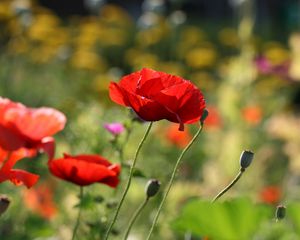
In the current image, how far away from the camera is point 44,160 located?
271 centimetres

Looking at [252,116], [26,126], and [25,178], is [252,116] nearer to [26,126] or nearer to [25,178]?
[26,126]

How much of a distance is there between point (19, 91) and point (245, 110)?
9.12 feet

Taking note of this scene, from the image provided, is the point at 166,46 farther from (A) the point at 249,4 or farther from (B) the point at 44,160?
(B) the point at 44,160

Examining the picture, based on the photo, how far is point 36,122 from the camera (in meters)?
1.59

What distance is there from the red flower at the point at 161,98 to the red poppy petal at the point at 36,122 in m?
0.20

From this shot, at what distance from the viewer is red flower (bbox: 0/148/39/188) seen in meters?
1.47

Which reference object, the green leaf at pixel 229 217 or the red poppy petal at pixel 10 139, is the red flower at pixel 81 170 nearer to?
the red poppy petal at pixel 10 139

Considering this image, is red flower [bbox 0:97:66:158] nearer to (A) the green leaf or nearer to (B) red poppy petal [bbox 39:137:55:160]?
(B) red poppy petal [bbox 39:137:55:160]

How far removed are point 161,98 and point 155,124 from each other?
2414mm

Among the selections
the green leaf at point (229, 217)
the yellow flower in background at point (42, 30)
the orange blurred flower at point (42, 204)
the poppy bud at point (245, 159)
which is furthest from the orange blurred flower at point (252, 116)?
the yellow flower in background at point (42, 30)

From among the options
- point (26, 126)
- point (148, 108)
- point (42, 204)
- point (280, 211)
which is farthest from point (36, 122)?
point (42, 204)

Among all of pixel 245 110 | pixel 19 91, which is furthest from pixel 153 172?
pixel 19 91

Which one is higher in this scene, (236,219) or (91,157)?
(236,219)

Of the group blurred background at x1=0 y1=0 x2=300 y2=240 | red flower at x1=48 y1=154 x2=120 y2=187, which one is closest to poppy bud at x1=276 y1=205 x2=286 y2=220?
blurred background at x1=0 y1=0 x2=300 y2=240
